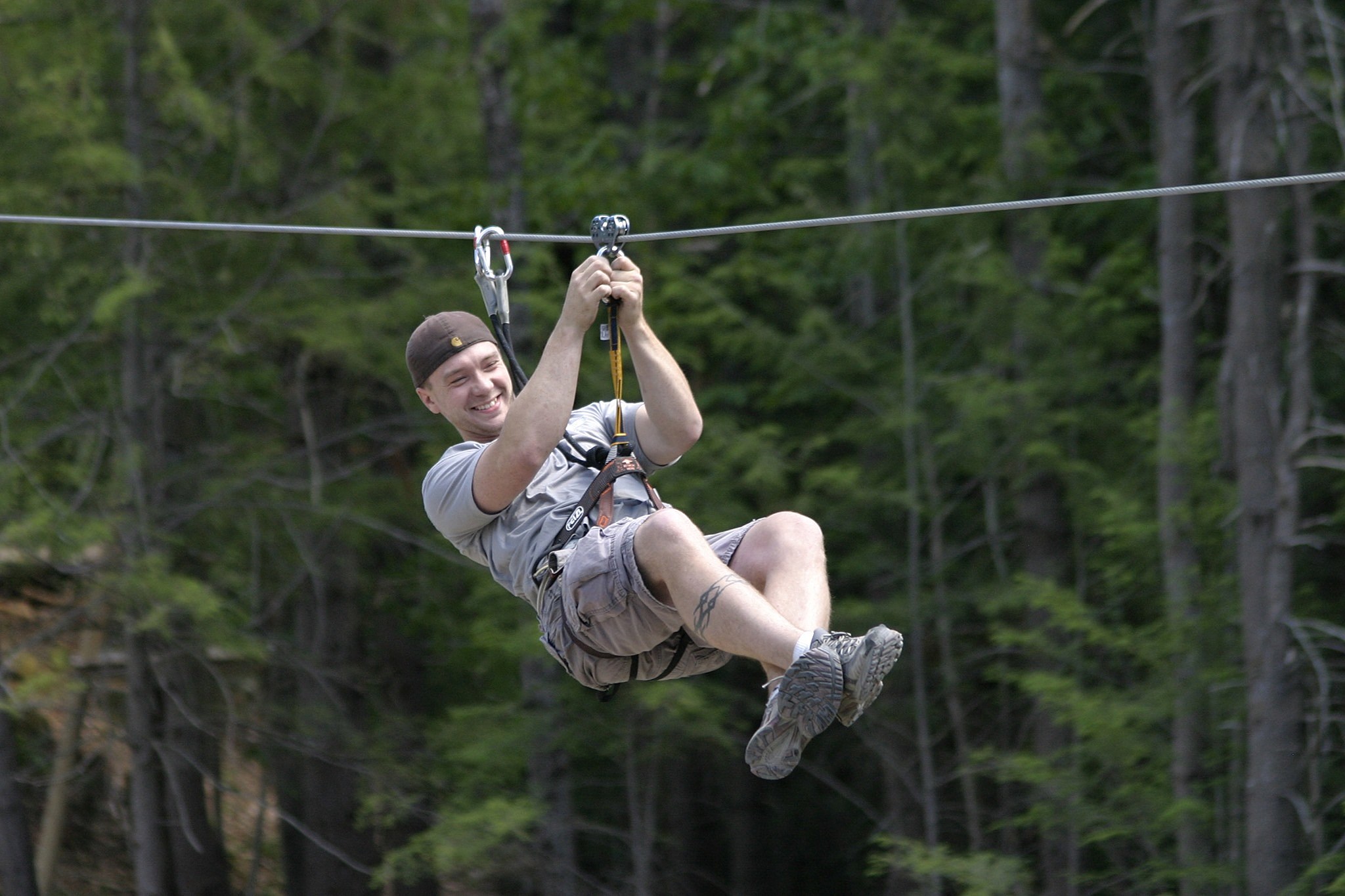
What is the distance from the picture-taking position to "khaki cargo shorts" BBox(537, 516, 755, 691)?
10.5 feet

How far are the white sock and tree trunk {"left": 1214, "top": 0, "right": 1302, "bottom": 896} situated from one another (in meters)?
4.45

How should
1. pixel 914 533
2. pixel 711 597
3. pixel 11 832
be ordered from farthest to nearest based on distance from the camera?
pixel 914 533 → pixel 11 832 → pixel 711 597

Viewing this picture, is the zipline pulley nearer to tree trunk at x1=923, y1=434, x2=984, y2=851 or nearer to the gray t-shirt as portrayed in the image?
the gray t-shirt

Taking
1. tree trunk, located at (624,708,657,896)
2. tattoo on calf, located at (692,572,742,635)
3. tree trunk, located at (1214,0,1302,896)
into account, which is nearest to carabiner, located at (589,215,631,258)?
tattoo on calf, located at (692,572,742,635)

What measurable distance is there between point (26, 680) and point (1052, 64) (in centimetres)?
640

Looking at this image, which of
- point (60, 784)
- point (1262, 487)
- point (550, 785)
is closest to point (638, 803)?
point (550, 785)

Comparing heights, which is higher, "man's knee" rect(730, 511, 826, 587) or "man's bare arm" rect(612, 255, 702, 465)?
"man's bare arm" rect(612, 255, 702, 465)

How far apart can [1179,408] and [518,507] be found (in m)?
4.59

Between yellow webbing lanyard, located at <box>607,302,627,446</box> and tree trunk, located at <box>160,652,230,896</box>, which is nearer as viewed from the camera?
yellow webbing lanyard, located at <box>607,302,627,446</box>

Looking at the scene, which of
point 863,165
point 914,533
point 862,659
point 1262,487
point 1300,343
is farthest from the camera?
point 863,165

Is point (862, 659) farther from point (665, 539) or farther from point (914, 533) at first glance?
point (914, 533)

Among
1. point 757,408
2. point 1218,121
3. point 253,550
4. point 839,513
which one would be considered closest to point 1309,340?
point 1218,121

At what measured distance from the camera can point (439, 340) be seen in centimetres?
345

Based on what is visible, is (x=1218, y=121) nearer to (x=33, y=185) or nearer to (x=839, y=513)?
(x=839, y=513)
